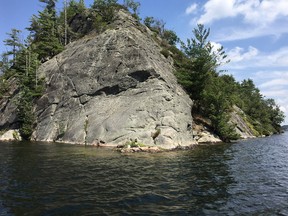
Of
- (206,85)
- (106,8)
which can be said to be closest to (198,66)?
(206,85)

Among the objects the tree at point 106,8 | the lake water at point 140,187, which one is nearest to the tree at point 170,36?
the tree at point 106,8

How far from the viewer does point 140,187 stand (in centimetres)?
1841

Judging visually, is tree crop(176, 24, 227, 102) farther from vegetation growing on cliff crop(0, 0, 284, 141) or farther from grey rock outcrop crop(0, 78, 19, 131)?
grey rock outcrop crop(0, 78, 19, 131)

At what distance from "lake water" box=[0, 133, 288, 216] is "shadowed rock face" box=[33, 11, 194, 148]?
14.2 m

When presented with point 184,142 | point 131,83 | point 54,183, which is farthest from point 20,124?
point 54,183

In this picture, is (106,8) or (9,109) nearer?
(9,109)

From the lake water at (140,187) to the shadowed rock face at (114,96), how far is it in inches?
559

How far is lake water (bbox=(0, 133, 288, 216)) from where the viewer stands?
14.4 metres

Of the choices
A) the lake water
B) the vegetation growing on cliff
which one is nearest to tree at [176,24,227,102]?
the vegetation growing on cliff

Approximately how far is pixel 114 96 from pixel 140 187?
116ft

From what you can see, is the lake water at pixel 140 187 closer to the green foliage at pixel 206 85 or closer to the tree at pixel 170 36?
the green foliage at pixel 206 85

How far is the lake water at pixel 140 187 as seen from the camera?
14.4 m

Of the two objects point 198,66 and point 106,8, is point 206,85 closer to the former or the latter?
point 198,66

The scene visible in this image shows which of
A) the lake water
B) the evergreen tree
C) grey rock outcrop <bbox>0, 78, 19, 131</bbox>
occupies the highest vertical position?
the evergreen tree
